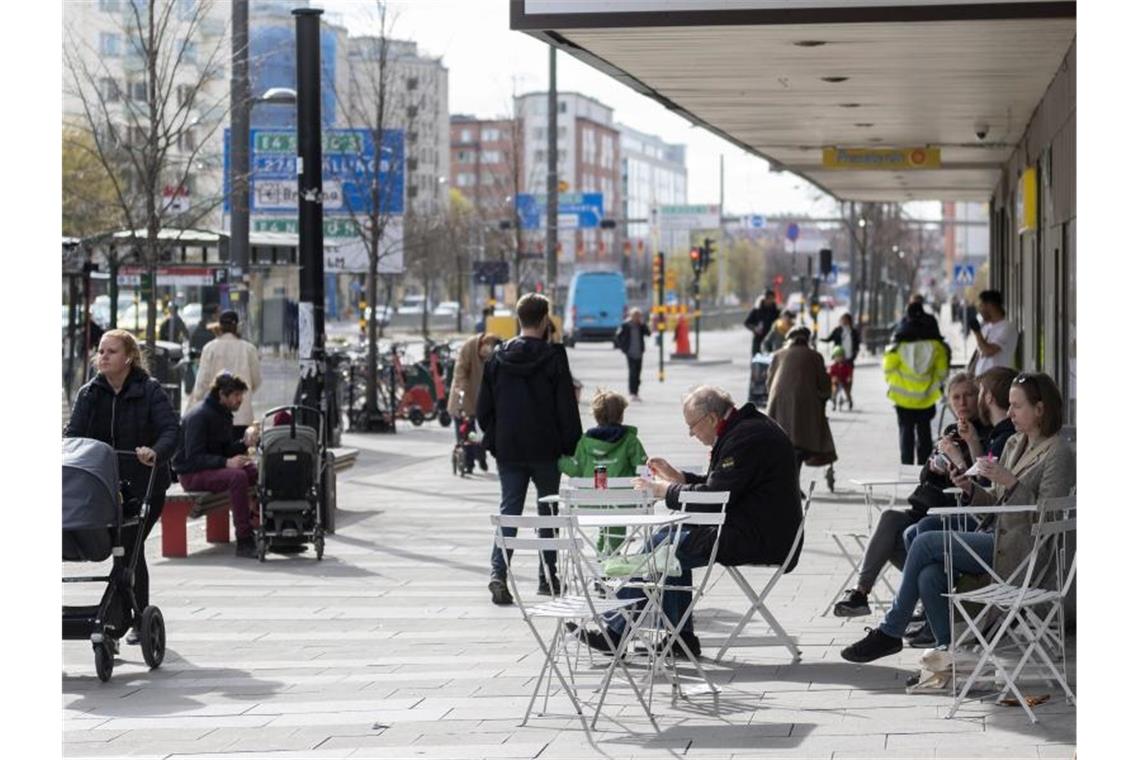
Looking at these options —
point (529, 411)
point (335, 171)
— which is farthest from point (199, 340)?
point (529, 411)

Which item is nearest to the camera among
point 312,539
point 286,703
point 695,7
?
point 286,703

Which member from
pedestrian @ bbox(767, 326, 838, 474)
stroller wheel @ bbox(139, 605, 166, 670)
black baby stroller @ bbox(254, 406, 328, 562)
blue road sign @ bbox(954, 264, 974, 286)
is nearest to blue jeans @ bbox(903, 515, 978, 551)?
stroller wheel @ bbox(139, 605, 166, 670)

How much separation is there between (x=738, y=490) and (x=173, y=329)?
23.5 m

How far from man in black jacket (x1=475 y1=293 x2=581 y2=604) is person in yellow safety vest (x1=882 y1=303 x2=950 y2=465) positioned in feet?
23.6

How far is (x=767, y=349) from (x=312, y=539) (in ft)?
68.4

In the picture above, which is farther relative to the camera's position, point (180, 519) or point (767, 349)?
point (767, 349)

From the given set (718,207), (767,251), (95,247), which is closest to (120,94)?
(95,247)

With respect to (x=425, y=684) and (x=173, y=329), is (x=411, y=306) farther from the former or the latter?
(x=425, y=684)

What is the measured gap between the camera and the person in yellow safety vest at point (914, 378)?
1909 cm

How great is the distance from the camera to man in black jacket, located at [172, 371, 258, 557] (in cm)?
1460

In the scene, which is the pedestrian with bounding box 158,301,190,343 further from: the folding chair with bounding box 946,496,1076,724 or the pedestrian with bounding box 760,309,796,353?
the folding chair with bounding box 946,496,1076,724

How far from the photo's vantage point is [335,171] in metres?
28.6

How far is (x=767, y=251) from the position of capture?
19612 centimetres
